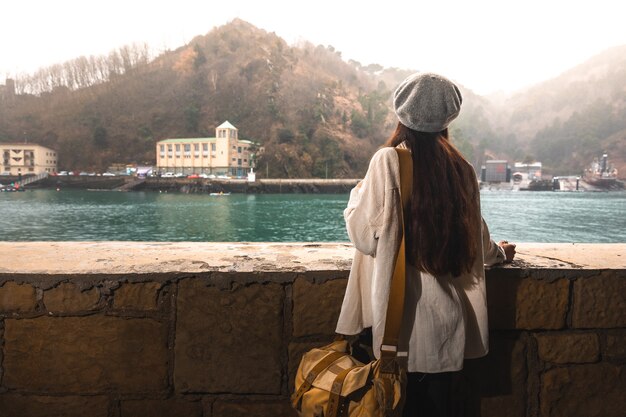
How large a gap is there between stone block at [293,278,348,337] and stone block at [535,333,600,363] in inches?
26.5

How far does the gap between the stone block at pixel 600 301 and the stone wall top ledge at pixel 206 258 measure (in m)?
0.05

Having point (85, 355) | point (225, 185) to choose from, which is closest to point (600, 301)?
point (85, 355)

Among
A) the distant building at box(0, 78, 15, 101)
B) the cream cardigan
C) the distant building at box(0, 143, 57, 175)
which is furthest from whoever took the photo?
the distant building at box(0, 78, 15, 101)

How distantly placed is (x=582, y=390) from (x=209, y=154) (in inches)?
2802

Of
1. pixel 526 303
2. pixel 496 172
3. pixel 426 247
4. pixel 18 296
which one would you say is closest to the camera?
pixel 426 247

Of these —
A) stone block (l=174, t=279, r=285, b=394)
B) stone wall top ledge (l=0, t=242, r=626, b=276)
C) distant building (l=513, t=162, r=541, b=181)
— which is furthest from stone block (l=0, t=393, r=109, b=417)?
distant building (l=513, t=162, r=541, b=181)

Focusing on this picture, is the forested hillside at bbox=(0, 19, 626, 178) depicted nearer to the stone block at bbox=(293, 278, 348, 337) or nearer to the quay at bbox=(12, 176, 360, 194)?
the quay at bbox=(12, 176, 360, 194)

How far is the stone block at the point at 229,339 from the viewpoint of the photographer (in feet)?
4.41

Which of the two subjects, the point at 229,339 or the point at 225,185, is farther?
the point at 225,185

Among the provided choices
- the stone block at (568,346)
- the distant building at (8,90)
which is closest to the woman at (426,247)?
the stone block at (568,346)

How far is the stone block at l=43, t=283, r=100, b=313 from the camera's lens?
52.0 inches

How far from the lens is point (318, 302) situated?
1.36 meters

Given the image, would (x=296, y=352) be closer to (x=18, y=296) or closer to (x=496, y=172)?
(x=18, y=296)

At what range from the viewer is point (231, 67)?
87.1 metres
